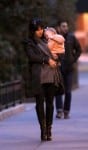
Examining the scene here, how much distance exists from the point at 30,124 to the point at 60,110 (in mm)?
1254

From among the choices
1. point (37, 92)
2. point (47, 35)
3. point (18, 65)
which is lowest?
point (18, 65)

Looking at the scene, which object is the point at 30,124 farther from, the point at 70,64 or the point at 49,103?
the point at 49,103

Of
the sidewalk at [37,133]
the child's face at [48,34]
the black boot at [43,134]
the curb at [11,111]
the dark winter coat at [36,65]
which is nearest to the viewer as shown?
the sidewalk at [37,133]

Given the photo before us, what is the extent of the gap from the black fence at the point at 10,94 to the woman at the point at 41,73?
Result: 4.57 metres

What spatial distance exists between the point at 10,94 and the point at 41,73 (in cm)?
581

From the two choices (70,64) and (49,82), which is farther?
(70,64)

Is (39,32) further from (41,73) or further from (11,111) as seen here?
(11,111)

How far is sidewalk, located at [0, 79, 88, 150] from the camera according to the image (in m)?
10.8

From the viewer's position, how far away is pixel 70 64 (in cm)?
1472

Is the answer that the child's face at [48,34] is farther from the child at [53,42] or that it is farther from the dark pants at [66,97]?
the dark pants at [66,97]

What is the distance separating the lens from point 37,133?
12391 millimetres

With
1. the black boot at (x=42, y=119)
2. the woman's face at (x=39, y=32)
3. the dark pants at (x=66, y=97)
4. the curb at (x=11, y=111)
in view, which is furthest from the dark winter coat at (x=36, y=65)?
the curb at (x=11, y=111)

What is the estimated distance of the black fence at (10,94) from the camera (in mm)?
Result: 16109

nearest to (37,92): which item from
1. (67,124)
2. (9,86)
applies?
(67,124)
